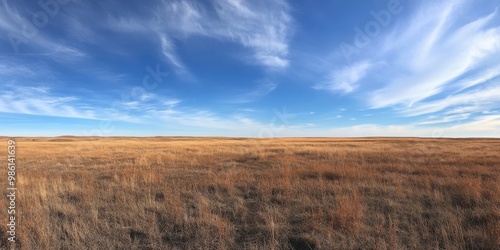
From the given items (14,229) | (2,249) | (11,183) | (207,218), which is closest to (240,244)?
(207,218)

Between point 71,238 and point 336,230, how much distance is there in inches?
210

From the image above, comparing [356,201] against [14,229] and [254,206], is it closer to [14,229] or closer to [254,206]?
[254,206]

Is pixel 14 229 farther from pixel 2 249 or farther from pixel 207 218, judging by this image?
pixel 207 218

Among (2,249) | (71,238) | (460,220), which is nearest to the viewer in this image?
(2,249)

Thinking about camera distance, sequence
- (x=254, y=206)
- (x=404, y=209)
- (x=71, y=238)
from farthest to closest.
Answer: (x=254, y=206) → (x=404, y=209) → (x=71, y=238)

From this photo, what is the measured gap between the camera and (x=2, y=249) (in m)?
4.57

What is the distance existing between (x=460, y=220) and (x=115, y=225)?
749 cm

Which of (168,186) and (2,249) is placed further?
(168,186)

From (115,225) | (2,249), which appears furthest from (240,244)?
(2,249)

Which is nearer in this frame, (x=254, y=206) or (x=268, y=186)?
(x=254, y=206)

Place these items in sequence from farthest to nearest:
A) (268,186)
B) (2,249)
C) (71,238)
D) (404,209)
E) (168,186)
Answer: (168,186), (268,186), (404,209), (71,238), (2,249)

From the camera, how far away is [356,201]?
21.4 ft

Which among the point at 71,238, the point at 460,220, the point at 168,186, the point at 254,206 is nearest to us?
the point at 71,238

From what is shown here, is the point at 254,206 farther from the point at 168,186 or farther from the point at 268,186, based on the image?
the point at 168,186
